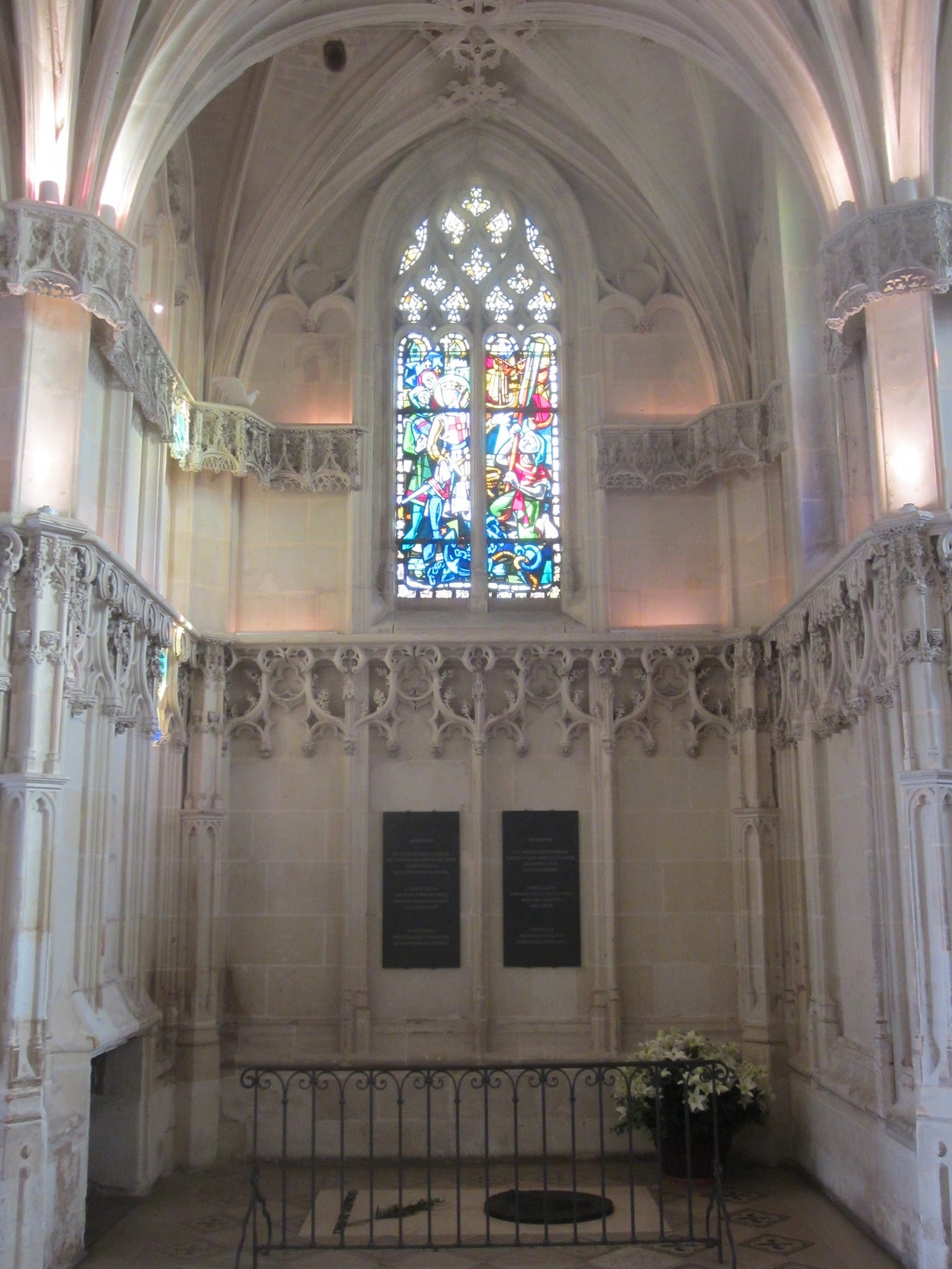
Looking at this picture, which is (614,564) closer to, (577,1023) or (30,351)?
(577,1023)

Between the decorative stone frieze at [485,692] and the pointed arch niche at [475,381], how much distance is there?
47 centimetres

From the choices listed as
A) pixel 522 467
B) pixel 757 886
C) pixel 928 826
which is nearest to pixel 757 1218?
pixel 757 886

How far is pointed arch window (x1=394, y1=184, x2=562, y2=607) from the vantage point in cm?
1218

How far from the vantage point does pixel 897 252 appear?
8078mm

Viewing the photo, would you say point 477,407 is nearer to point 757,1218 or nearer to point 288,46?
point 288,46

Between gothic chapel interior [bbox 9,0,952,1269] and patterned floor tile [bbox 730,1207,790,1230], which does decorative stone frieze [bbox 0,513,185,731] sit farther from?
patterned floor tile [bbox 730,1207,790,1230]

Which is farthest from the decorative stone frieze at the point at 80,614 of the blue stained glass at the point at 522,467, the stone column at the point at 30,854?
the blue stained glass at the point at 522,467

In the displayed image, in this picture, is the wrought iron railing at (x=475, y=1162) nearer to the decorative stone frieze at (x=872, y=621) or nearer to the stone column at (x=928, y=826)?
the stone column at (x=928, y=826)

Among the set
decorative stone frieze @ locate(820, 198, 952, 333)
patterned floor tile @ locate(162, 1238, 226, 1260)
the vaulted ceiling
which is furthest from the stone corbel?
patterned floor tile @ locate(162, 1238, 226, 1260)

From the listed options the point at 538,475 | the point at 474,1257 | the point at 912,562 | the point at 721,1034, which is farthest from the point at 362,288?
→ the point at 474,1257

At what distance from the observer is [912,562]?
25.0 feet

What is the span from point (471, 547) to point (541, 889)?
327 centimetres

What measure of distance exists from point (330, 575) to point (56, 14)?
531cm

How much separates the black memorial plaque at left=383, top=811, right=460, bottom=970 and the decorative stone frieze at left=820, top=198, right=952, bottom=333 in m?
5.71
